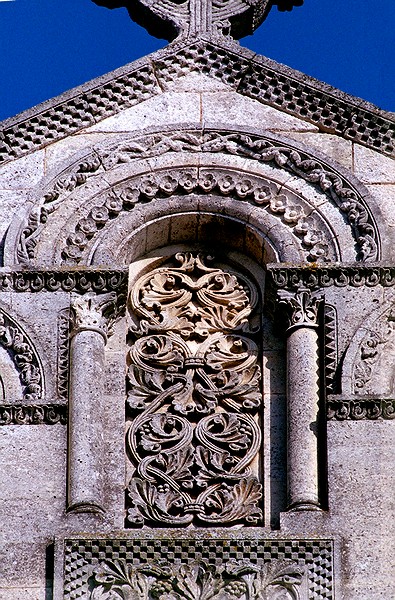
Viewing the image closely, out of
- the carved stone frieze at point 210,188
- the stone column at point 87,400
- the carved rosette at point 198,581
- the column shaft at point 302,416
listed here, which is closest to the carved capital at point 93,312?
the stone column at point 87,400

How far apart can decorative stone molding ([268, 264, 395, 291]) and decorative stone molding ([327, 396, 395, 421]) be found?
1.26 meters

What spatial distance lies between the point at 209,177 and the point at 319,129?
1215mm

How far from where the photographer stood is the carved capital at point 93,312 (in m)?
22.6

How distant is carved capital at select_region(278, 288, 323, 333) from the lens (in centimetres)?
2264

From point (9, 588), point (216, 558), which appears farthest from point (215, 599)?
point (9, 588)

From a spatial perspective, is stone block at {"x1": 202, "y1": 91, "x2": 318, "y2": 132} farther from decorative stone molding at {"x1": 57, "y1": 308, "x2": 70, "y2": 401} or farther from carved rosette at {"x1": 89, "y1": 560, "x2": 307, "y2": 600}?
carved rosette at {"x1": 89, "y1": 560, "x2": 307, "y2": 600}

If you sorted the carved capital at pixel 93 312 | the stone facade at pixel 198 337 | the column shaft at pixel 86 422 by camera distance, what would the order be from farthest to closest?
the carved capital at pixel 93 312 < the column shaft at pixel 86 422 < the stone facade at pixel 198 337

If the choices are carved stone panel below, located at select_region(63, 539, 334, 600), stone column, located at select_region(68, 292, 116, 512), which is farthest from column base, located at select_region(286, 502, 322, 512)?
stone column, located at select_region(68, 292, 116, 512)

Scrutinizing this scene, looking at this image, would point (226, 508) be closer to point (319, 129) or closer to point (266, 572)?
point (266, 572)

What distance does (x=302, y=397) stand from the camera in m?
22.2

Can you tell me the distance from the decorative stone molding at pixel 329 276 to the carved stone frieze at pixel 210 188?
0.64 feet

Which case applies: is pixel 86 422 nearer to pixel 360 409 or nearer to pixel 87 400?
pixel 87 400

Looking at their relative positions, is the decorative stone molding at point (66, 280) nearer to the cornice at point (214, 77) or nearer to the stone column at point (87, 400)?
the stone column at point (87, 400)

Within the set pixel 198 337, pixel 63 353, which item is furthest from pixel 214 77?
pixel 63 353
